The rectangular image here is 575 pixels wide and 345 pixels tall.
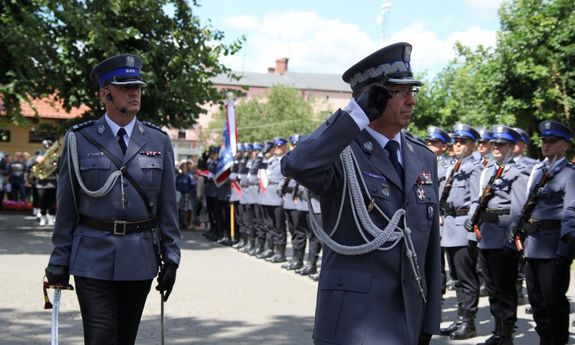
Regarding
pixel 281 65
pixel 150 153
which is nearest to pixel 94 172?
pixel 150 153

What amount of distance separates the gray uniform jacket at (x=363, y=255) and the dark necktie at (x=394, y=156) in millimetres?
38

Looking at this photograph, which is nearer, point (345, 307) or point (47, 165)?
point (345, 307)

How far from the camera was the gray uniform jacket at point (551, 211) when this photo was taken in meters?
7.26

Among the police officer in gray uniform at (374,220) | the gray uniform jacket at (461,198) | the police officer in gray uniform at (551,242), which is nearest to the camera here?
the police officer in gray uniform at (374,220)

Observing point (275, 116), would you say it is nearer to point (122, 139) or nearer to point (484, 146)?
point (484, 146)

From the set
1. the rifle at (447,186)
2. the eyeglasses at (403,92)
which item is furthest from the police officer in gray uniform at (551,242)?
the eyeglasses at (403,92)

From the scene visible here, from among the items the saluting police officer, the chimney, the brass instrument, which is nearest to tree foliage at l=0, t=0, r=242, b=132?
the brass instrument

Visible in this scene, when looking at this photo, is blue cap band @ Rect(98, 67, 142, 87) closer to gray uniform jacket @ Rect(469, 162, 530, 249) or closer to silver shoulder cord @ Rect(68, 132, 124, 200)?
silver shoulder cord @ Rect(68, 132, 124, 200)

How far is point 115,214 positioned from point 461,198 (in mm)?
5437

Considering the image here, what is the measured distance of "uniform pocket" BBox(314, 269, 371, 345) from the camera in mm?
3539

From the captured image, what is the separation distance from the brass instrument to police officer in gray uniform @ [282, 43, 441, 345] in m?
17.2

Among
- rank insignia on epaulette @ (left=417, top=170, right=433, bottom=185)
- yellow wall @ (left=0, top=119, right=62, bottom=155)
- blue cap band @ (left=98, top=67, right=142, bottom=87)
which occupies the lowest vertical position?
rank insignia on epaulette @ (left=417, top=170, right=433, bottom=185)

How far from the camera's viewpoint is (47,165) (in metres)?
20.1

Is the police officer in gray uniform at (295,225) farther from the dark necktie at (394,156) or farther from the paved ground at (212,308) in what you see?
the dark necktie at (394,156)
